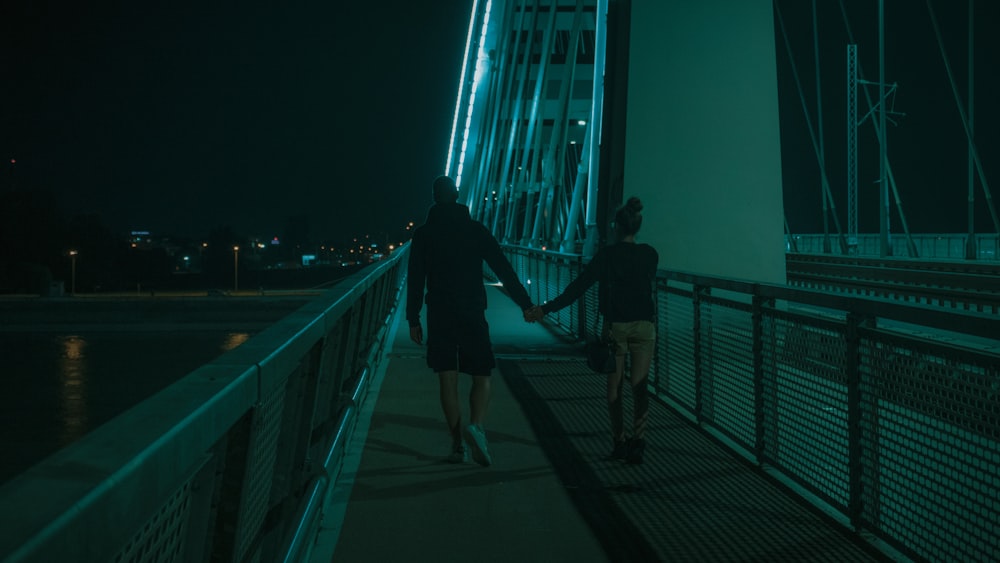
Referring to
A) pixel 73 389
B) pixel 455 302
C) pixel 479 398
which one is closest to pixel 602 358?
pixel 479 398

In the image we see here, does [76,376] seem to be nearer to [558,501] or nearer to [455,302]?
[455,302]

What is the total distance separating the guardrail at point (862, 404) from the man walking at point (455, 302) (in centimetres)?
159

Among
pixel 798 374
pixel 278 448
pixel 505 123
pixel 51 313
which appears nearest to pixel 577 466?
pixel 798 374

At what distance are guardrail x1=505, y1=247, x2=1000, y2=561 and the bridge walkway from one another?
0.55 ft

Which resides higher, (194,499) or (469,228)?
(469,228)

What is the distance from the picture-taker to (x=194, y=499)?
83.2 inches

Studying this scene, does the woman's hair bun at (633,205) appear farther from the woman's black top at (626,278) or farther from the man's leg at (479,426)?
the man's leg at (479,426)

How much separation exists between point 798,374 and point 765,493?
2.13ft

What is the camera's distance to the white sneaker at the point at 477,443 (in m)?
6.04

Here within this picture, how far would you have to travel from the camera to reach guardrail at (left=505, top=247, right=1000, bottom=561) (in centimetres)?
384

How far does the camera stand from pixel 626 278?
625cm

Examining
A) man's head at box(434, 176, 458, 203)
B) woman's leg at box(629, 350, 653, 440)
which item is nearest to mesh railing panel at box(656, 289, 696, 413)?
woman's leg at box(629, 350, 653, 440)

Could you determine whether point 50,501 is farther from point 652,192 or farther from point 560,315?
point 560,315

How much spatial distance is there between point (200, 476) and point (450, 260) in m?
4.21
